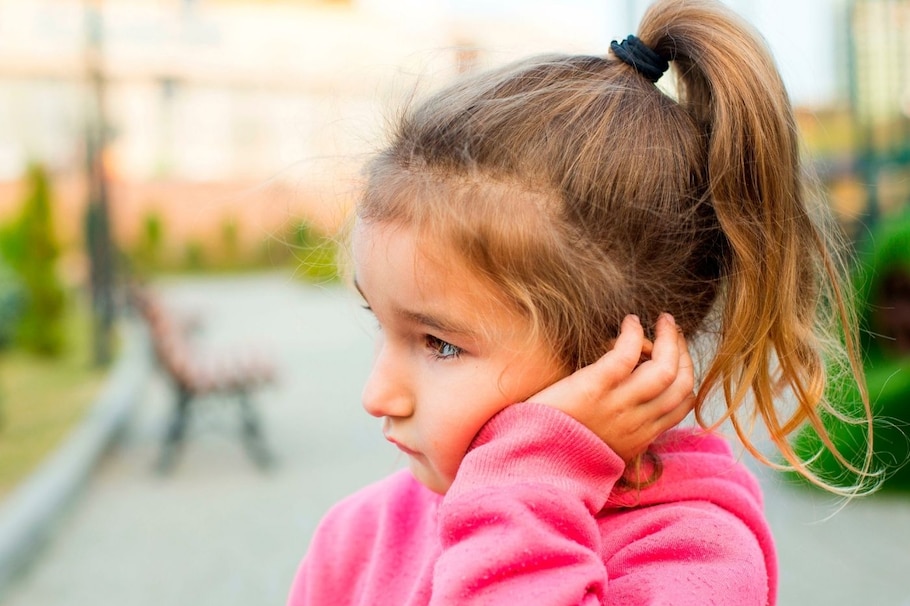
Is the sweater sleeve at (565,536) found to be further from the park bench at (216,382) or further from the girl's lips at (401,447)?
the park bench at (216,382)

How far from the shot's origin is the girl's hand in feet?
3.84

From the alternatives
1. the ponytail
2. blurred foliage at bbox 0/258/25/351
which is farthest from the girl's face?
blurred foliage at bbox 0/258/25/351

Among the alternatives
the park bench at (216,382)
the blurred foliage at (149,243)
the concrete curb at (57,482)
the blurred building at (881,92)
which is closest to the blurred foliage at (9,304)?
the concrete curb at (57,482)

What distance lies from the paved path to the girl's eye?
1.37 feet

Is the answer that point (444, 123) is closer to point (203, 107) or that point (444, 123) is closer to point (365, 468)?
point (365, 468)

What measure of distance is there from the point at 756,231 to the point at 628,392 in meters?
0.27

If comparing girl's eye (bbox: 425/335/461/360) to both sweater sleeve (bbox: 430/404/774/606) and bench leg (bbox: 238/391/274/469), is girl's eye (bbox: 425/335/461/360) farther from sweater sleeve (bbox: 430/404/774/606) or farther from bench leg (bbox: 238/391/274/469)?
bench leg (bbox: 238/391/274/469)

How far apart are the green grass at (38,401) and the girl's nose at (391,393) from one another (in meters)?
4.83

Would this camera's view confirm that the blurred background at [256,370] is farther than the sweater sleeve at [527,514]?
Yes

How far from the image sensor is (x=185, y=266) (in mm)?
26281

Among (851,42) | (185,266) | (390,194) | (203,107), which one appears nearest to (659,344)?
(390,194)

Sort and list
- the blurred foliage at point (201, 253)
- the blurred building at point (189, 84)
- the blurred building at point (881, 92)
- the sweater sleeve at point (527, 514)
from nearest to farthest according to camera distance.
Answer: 1. the sweater sleeve at point (527, 514)
2. the blurred building at point (881, 92)
3. the blurred foliage at point (201, 253)
4. the blurred building at point (189, 84)

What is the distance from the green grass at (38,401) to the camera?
622 centimetres

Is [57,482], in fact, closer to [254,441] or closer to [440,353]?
[254,441]
